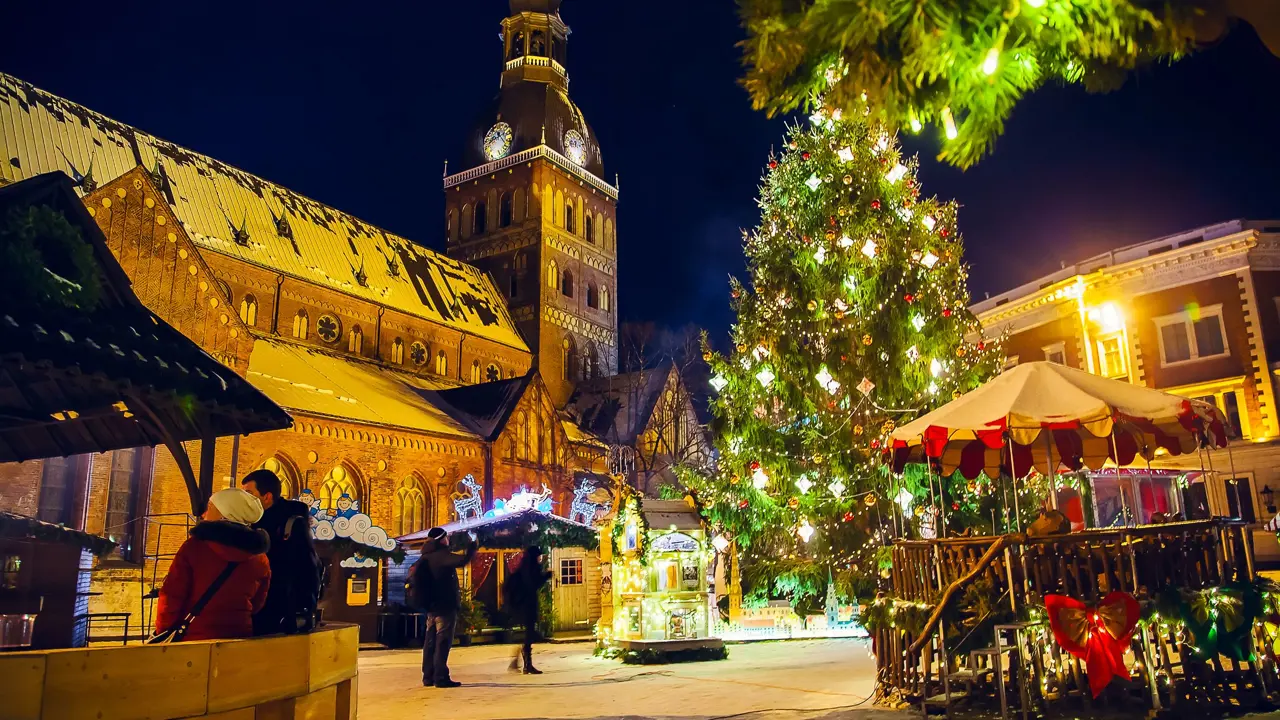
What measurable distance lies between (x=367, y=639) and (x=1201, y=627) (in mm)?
17077

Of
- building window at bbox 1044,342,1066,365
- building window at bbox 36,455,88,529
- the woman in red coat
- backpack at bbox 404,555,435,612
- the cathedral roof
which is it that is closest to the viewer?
the woman in red coat

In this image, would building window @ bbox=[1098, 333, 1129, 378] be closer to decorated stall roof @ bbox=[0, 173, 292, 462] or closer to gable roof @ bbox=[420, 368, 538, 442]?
gable roof @ bbox=[420, 368, 538, 442]

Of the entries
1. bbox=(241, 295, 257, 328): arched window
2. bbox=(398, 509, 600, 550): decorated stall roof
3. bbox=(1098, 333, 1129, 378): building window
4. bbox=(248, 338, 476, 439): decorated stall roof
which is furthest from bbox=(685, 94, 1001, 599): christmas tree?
bbox=(241, 295, 257, 328): arched window

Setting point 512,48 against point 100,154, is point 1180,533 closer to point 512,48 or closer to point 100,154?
point 100,154

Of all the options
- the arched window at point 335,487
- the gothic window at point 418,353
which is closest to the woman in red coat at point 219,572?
the arched window at point 335,487

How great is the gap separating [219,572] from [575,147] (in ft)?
169

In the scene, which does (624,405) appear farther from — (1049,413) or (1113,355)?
(1049,413)

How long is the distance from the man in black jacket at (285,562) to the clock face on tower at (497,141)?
48.4 m

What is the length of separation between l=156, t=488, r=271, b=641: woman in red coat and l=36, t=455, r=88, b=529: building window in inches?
776

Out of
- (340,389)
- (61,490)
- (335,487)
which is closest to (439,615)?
(61,490)

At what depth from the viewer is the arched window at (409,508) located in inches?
1116

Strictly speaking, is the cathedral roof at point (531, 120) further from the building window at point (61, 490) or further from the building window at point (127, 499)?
the building window at point (61, 490)

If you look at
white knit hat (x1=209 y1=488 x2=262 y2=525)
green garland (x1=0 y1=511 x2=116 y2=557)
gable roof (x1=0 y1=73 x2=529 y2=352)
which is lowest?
white knit hat (x1=209 y1=488 x2=262 y2=525)

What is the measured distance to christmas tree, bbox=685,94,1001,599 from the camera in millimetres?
14094
